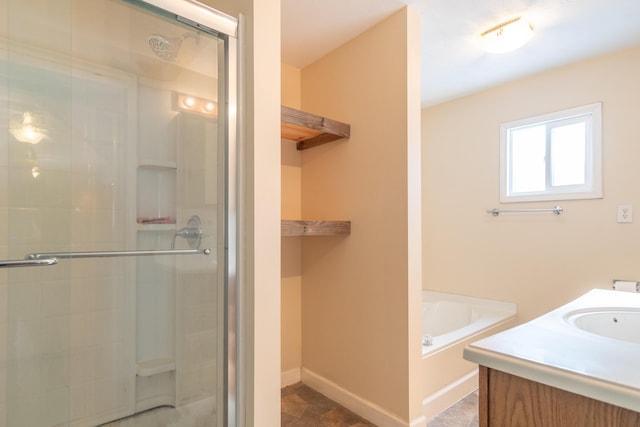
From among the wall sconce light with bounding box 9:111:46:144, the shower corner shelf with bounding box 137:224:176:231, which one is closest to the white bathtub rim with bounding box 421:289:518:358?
the shower corner shelf with bounding box 137:224:176:231

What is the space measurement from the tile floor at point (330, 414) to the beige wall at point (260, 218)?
0.62 m

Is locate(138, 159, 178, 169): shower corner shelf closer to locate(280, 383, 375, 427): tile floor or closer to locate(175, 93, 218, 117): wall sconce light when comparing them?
locate(175, 93, 218, 117): wall sconce light

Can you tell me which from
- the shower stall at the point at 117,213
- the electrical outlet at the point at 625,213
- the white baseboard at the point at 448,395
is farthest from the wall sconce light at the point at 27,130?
the electrical outlet at the point at 625,213

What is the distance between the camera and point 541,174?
2.56 meters

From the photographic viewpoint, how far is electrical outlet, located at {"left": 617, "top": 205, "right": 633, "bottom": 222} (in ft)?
6.91

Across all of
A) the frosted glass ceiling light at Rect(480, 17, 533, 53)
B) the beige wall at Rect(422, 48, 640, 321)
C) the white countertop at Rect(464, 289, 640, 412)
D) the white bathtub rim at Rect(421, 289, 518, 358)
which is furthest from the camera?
the beige wall at Rect(422, 48, 640, 321)

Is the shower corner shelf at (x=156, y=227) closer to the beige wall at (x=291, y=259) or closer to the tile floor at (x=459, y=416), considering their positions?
the beige wall at (x=291, y=259)

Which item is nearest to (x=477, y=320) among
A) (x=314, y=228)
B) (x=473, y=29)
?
(x=314, y=228)

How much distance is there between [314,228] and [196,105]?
0.85m

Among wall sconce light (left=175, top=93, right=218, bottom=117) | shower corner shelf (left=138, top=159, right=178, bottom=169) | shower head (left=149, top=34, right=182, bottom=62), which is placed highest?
shower head (left=149, top=34, right=182, bottom=62)

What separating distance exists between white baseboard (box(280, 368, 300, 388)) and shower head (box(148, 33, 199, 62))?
2.01 metres

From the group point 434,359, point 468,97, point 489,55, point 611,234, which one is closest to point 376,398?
point 434,359

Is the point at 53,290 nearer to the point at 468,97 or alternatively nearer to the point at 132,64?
the point at 132,64

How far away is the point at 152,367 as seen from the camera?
5.39 feet
